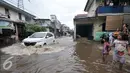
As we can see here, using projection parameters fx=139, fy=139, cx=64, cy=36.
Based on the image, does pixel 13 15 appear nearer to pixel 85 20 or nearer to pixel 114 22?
pixel 85 20

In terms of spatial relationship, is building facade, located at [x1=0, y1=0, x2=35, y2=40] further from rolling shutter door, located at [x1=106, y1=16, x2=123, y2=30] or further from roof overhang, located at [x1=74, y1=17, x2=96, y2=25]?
rolling shutter door, located at [x1=106, y1=16, x2=123, y2=30]

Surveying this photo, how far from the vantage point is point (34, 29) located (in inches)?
896

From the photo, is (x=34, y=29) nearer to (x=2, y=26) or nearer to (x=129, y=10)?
(x=2, y=26)

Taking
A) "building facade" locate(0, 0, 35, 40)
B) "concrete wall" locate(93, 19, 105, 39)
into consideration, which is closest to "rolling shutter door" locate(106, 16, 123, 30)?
"concrete wall" locate(93, 19, 105, 39)

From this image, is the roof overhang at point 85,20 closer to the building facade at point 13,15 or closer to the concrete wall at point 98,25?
the concrete wall at point 98,25

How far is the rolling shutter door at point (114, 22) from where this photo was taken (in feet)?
51.1

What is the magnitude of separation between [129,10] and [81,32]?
12959 mm

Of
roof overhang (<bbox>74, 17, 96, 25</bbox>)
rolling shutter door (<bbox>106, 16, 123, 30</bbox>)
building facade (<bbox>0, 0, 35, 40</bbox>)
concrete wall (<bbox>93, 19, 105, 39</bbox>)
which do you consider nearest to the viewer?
rolling shutter door (<bbox>106, 16, 123, 30</bbox>)

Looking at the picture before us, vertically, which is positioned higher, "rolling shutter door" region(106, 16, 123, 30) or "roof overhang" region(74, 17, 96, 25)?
"roof overhang" region(74, 17, 96, 25)

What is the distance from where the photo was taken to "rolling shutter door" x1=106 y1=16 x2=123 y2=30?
51.1ft

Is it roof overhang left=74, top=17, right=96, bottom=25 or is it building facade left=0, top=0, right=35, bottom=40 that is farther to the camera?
roof overhang left=74, top=17, right=96, bottom=25

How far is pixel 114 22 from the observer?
1575 centimetres

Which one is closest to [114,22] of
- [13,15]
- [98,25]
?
[98,25]

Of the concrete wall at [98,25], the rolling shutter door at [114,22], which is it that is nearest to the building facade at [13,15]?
the concrete wall at [98,25]
